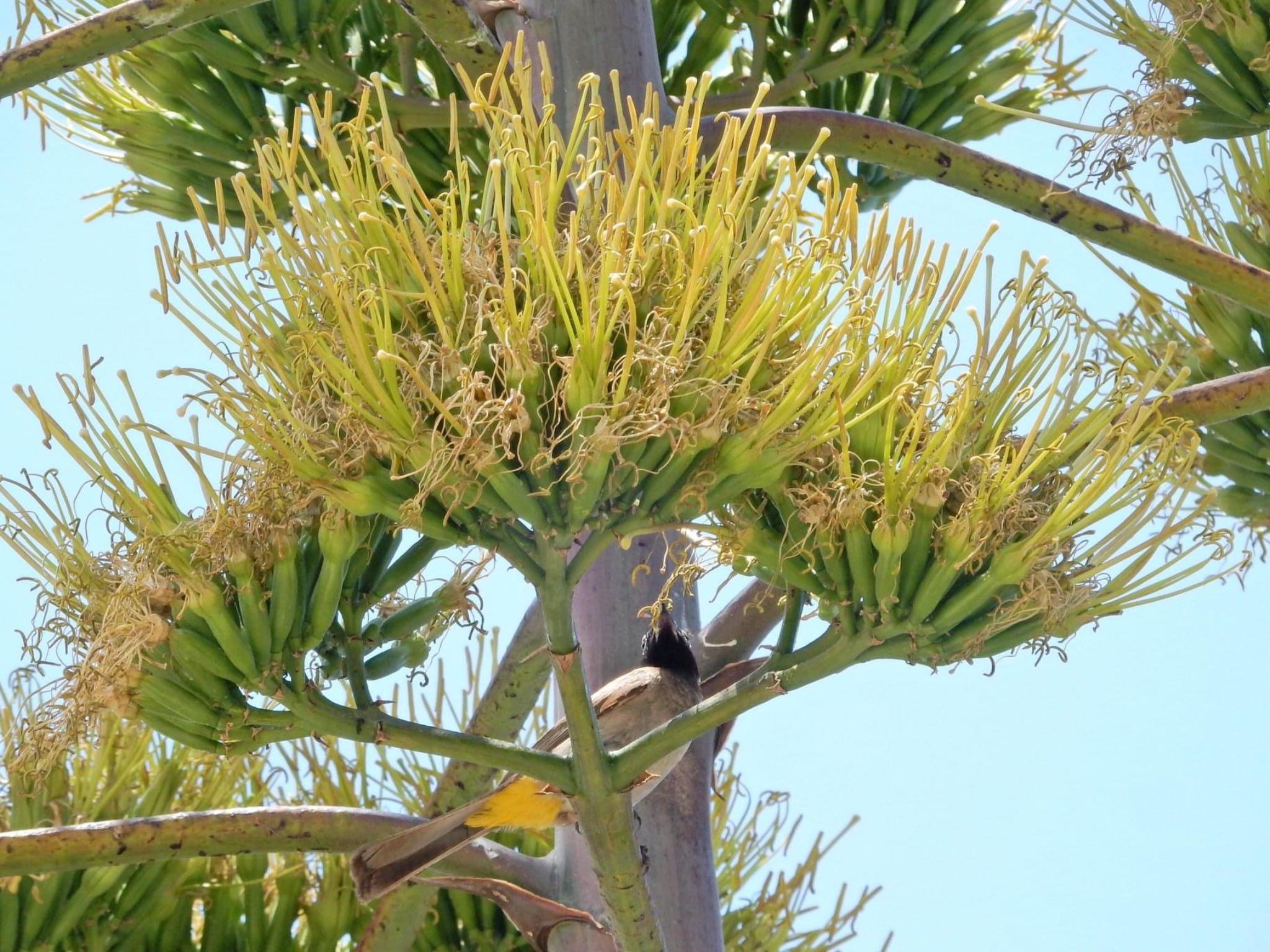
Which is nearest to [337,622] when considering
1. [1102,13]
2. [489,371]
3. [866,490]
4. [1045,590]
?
[489,371]

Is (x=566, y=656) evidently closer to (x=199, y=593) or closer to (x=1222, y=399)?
(x=199, y=593)

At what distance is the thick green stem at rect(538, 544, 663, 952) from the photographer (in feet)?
3.67

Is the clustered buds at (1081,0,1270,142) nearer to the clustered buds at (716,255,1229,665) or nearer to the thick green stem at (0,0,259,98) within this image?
the clustered buds at (716,255,1229,665)

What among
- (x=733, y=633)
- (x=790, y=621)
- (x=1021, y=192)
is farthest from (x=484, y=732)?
(x=1021, y=192)

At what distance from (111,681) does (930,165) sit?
891 millimetres

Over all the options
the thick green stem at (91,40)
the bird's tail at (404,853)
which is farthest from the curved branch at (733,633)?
the thick green stem at (91,40)

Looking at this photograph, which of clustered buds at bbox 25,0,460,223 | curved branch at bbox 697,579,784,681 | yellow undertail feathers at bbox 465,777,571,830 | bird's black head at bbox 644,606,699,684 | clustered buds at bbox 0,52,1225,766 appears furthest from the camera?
clustered buds at bbox 25,0,460,223

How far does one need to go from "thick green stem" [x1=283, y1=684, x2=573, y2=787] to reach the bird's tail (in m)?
0.18

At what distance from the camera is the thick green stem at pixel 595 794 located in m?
1.12

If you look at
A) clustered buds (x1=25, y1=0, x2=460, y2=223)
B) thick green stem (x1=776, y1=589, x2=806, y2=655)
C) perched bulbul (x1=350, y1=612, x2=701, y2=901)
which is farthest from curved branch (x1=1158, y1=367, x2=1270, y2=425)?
clustered buds (x1=25, y1=0, x2=460, y2=223)

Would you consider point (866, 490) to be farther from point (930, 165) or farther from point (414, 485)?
point (930, 165)

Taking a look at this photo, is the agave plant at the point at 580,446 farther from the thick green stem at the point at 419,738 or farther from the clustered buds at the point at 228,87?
the clustered buds at the point at 228,87

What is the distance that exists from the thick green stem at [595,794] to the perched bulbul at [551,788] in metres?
0.10

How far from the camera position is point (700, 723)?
1.14m
